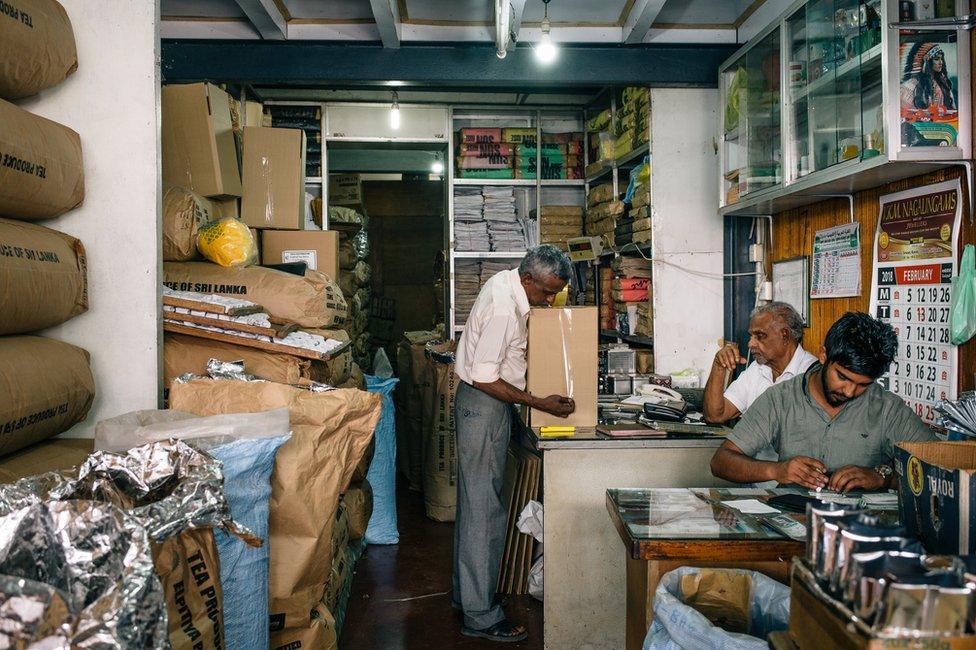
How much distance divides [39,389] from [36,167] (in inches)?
22.6

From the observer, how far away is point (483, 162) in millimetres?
5980

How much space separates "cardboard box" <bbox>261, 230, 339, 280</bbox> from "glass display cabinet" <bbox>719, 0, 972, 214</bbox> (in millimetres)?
2092

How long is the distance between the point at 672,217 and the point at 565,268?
1.43m

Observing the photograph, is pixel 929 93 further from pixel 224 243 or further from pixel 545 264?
pixel 224 243

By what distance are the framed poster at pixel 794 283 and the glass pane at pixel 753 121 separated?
42cm

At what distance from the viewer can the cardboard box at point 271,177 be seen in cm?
378

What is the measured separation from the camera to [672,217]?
4.58 meters

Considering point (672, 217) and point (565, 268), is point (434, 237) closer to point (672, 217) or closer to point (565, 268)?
point (672, 217)

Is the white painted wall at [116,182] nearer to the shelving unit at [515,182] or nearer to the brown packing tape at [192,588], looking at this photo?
the brown packing tape at [192,588]

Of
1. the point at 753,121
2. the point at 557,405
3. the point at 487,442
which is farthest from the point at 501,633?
the point at 753,121

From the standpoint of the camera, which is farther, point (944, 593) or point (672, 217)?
point (672, 217)

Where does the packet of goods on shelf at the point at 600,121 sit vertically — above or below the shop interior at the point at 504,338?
above

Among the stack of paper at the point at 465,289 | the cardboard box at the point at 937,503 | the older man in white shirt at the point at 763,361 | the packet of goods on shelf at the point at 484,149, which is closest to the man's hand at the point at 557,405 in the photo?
the older man in white shirt at the point at 763,361

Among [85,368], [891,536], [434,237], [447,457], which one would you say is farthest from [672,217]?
[434,237]
